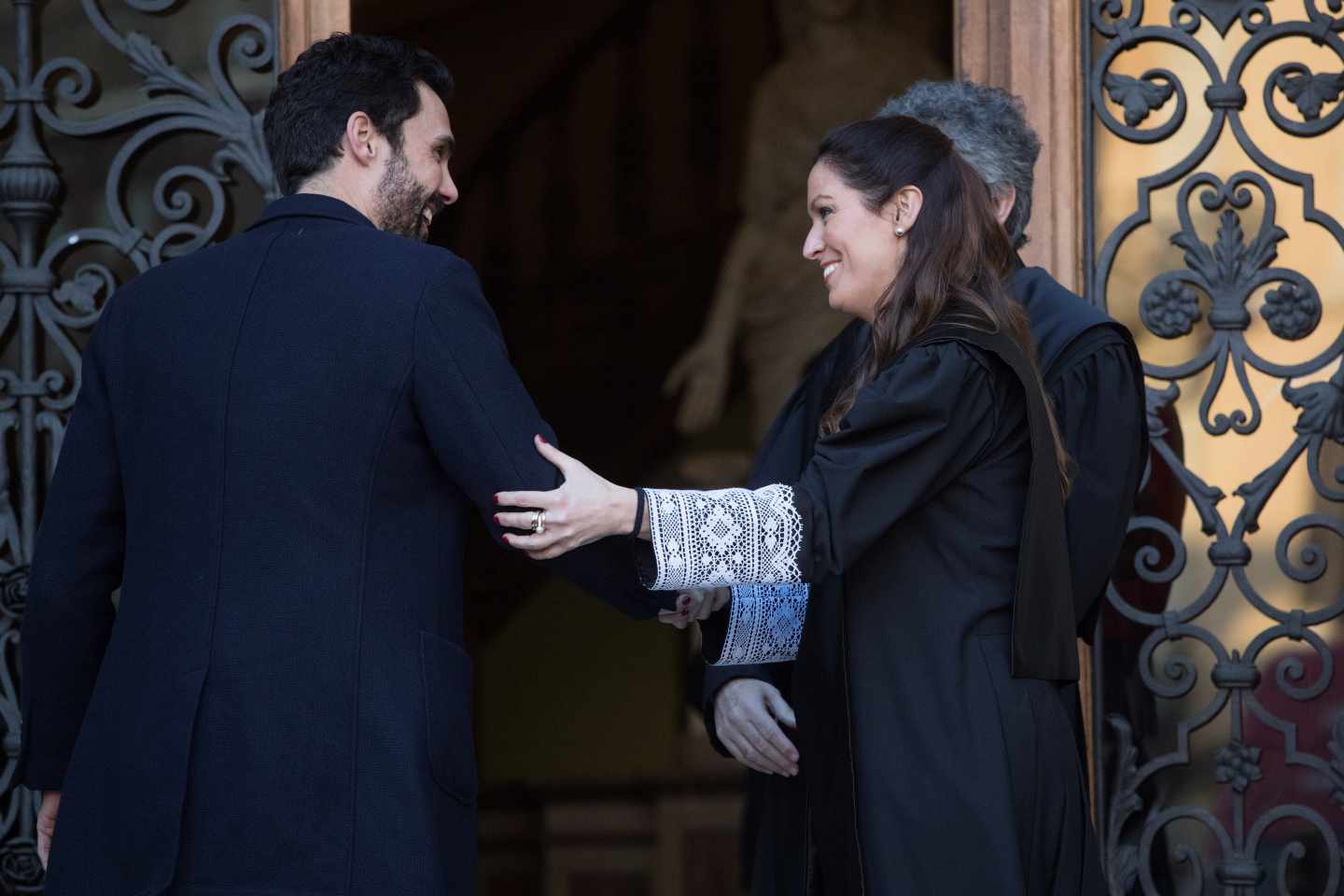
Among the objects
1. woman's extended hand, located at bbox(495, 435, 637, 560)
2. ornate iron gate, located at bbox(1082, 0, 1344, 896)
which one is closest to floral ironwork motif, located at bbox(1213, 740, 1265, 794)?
ornate iron gate, located at bbox(1082, 0, 1344, 896)

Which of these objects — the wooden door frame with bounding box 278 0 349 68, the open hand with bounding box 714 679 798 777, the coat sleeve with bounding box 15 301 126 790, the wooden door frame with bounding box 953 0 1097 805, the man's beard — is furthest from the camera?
the wooden door frame with bounding box 278 0 349 68

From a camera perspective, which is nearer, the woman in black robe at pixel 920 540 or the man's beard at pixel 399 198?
the woman in black robe at pixel 920 540

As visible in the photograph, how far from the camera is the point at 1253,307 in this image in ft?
→ 13.2

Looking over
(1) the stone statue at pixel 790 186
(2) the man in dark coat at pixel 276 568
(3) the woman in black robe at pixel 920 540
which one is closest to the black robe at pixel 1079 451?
(3) the woman in black robe at pixel 920 540

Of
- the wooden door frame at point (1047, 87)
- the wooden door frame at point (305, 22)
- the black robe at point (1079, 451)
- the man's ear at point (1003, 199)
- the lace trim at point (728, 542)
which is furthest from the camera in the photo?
the wooden door frame at point (305, 22)

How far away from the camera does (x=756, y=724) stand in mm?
3303

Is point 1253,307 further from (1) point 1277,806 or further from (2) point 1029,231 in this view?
(1) point 1277,806

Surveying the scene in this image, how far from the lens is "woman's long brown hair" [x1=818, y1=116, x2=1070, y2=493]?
9.95 ft

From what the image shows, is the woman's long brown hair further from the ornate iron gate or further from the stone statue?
the stone statue

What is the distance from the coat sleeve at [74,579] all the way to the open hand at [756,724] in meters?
0.99

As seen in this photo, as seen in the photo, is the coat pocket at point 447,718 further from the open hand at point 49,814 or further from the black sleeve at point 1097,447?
the black sleeve at point 1097,447

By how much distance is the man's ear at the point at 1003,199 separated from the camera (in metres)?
3.58

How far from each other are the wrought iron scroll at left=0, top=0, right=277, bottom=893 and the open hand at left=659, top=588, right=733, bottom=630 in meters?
1.36

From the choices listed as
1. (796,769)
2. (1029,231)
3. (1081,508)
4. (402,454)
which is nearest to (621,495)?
(402,454)
